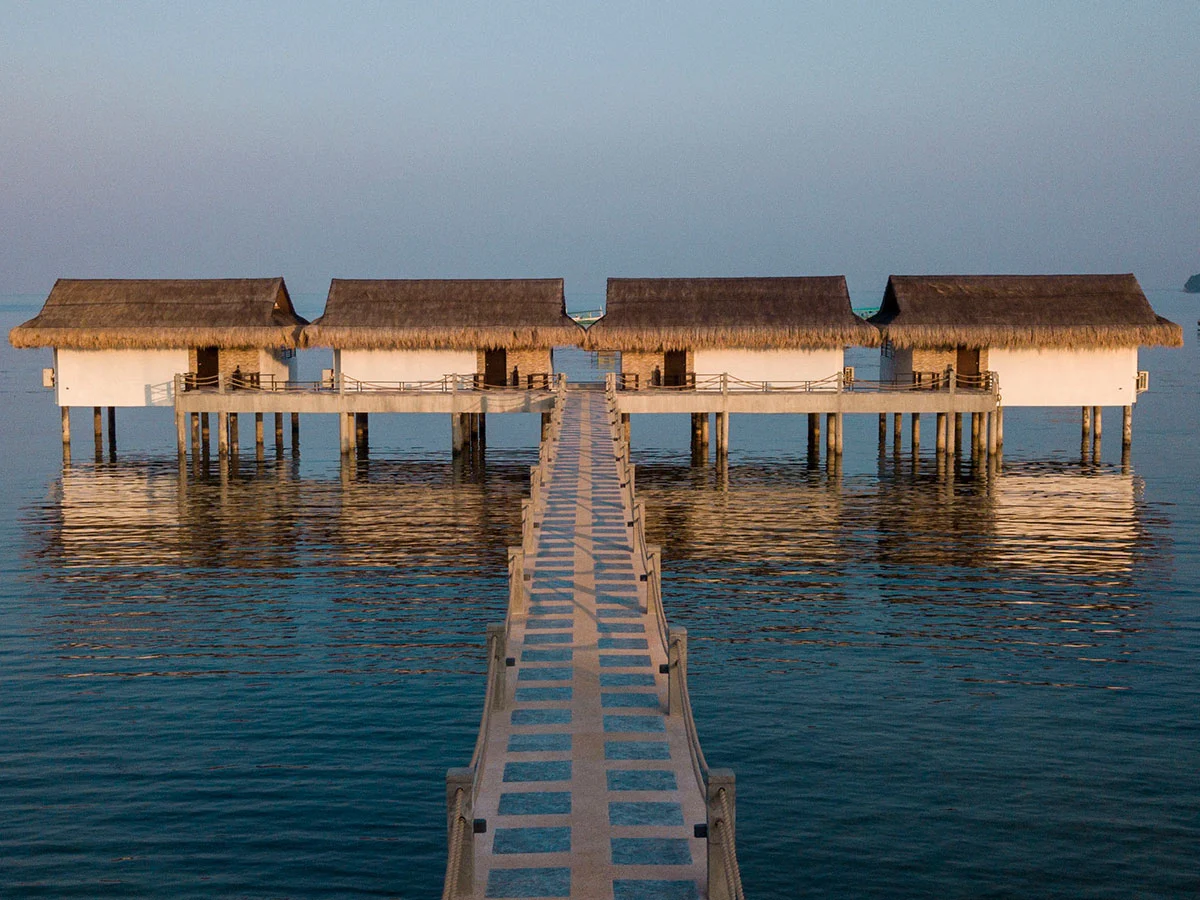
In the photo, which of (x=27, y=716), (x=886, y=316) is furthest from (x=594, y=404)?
(x=27, y=716)

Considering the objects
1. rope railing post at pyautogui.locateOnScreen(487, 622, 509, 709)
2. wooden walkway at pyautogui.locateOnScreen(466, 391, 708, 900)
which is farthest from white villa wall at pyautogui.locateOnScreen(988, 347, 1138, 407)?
rope railing post at pyautogui.locateOnScreen(487, 622, 509, 709)

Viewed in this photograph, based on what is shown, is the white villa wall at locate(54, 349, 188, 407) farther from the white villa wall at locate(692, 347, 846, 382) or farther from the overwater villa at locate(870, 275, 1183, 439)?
the overwater villa at locate(870, 275, 1183, 439)

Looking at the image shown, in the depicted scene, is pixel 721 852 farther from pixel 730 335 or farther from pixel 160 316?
pixel 160 316

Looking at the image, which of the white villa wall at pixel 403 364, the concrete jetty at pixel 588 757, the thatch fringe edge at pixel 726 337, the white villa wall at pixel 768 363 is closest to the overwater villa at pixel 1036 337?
the thatch fringe edge at pixel 726 337

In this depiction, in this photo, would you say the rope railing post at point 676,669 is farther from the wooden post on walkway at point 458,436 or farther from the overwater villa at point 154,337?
the overwater villa at point 154,337

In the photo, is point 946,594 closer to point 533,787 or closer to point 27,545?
point 533,787

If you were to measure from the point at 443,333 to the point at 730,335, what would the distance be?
8974 mm

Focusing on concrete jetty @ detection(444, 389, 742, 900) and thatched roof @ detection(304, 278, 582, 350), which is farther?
thatched roof @ detection(304, 278, 582, 350)

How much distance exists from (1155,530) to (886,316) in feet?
47.4

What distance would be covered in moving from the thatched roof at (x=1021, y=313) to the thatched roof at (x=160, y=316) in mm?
19725

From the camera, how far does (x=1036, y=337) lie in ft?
136

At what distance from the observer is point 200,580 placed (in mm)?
26609

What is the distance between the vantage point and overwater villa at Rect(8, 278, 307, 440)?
42594 millimetres

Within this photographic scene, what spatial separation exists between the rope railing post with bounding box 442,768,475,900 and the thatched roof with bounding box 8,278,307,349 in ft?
114
